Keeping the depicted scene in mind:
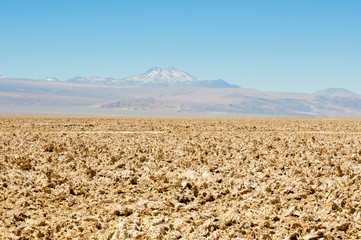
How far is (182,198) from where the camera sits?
756cm

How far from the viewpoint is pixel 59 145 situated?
14555mm

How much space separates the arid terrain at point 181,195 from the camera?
599cm

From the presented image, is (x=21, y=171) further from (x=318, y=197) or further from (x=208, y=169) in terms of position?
(x=318, y=197)

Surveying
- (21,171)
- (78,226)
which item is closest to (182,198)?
(78,226)

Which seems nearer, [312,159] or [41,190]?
[41,190]

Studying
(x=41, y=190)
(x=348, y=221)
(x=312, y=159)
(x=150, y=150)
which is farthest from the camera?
(x=150, y=150)

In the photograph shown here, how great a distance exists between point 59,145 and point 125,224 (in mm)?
9069

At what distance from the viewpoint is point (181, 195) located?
771 centimetres

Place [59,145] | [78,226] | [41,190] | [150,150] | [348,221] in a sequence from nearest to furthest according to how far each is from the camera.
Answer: [348,221], [78,226], [41,190], [150,150], [59,145]

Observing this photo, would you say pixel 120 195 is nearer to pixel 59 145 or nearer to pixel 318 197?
pixel 318 197

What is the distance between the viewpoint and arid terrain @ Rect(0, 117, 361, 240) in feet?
19.7

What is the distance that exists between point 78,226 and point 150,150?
7003 mm

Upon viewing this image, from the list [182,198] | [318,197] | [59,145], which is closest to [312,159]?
[318,197]

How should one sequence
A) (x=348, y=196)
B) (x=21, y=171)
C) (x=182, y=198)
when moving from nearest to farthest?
(x=348, y=196) → (x=182, y=198) → (x=21, y=171)
